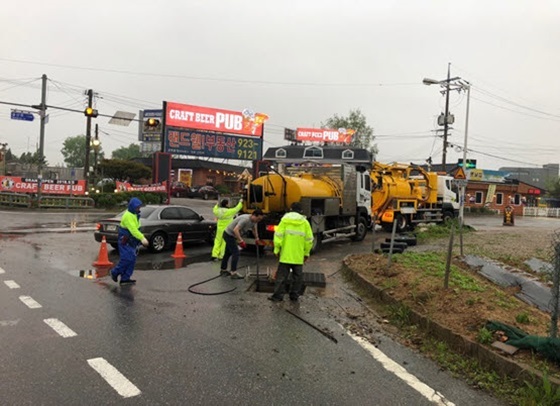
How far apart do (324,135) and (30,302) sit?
186ft

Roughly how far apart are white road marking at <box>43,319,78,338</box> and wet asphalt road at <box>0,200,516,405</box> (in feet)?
0.13

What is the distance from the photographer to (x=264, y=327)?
6238 millimetres

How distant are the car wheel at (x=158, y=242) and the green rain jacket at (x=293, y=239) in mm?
6040

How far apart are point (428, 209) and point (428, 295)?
52.7 feet

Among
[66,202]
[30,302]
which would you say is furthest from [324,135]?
[30,302]

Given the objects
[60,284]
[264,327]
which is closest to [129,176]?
[60,284]

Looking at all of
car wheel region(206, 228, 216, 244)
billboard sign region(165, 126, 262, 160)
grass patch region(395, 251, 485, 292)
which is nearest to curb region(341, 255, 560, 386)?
grass patch region(395, 251, 485, 292)

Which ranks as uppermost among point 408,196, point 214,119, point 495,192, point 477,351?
point 214,119

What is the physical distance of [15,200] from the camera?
88.7 ft

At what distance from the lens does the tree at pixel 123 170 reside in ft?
149

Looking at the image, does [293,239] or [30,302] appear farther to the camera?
[293,239]

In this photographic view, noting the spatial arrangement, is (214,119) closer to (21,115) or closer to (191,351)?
(21,115)

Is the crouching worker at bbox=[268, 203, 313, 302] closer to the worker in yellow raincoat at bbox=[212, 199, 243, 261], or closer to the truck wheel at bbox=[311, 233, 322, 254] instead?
the worker in yellow raincoat at bbox=[212, 199, 243, 261]

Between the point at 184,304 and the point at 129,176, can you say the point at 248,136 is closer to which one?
the point at 129,176
